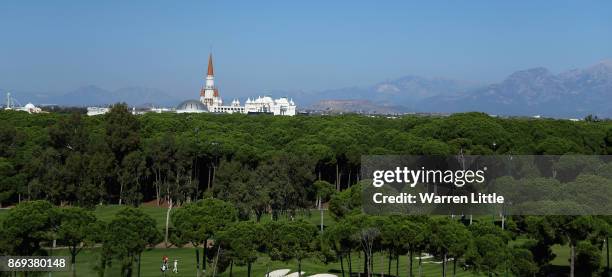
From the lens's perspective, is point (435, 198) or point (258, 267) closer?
point (258, 267)

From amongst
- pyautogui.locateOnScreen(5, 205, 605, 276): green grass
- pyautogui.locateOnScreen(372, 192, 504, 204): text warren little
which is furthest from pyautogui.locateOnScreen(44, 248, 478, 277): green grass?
pyautogui.locateOnScreen(372, 192, 504, 204): text warren little

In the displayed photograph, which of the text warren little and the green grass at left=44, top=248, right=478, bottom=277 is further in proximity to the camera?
the text warren little

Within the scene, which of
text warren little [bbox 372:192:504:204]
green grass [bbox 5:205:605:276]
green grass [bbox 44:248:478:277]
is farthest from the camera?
text warren little [bbox 372:192:504:204]

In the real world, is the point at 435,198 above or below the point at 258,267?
above

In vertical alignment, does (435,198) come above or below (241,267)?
above

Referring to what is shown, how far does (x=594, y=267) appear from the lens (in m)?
35.7

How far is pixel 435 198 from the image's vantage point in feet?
155

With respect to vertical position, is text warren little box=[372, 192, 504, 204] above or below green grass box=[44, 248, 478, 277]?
above

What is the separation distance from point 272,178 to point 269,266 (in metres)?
10.9

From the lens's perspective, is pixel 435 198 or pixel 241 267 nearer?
pixel 241 267

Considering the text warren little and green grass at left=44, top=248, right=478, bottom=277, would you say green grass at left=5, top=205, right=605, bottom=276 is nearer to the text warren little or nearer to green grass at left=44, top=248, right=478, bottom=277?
green grass at left=44, top=248, right=478, bottom=277

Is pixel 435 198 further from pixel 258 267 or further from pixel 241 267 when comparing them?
pixel 241 267

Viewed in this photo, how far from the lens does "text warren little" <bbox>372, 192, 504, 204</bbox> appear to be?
39188 millimetres

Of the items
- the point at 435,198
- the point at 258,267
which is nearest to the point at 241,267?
the point at 258,267
